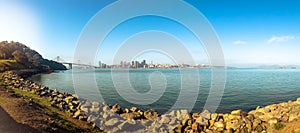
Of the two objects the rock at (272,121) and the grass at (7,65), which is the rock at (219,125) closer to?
the rock at (272,121)

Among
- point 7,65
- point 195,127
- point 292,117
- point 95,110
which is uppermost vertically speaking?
point 7,65

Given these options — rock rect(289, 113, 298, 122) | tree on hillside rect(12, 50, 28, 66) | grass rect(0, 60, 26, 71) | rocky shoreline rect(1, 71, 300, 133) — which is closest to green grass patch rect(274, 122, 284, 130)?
rocky shoreline rect(1, 71, 300, 133)

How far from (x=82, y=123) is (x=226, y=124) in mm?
9493

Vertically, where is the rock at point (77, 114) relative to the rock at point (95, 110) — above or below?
below

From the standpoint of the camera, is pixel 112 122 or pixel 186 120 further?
pixel 186 120

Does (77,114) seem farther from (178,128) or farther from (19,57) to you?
(19,57)

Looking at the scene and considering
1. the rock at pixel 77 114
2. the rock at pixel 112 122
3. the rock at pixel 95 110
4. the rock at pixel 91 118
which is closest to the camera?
the rock at pixel 112 122

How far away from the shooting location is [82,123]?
15.5 metres

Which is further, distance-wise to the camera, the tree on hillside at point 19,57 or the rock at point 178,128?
the tree on hillside at point 19,57

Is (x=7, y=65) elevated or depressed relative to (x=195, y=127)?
elevated

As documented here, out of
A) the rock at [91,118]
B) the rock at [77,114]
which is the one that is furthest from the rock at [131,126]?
the rock at [77,114]

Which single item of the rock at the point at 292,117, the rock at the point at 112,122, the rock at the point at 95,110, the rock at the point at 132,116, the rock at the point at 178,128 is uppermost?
the rock at the point at 292,117

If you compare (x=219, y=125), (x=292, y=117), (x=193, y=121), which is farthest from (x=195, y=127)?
(x=292, y=117)

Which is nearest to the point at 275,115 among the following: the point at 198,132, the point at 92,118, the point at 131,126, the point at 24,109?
the point at 198,132
